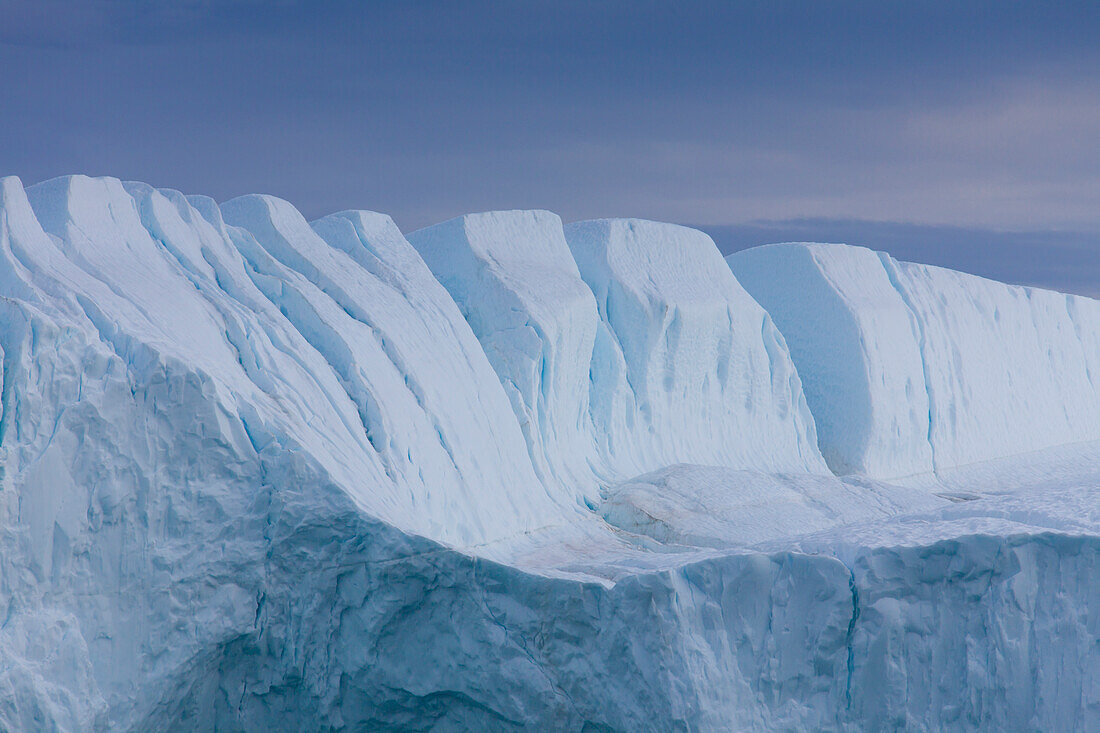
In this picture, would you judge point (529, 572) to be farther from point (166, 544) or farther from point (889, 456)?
Answer: point (889, 456)

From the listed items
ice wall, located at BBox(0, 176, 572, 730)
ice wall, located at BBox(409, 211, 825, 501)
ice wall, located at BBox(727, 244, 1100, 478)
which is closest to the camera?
ice wall, located at BBox(0, 176, 572, 730)

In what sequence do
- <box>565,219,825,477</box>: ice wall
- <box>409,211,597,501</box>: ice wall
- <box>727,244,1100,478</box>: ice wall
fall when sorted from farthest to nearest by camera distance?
<box>727,244,1100,478</box>: ice wall → <box>565,219,825,477</box>: ice wall → <box>409,211,597,501</box>: ice wall

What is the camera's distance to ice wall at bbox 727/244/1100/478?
16141 millimetres

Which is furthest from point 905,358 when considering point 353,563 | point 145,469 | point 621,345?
point 145,469

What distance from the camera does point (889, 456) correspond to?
52.9 feet

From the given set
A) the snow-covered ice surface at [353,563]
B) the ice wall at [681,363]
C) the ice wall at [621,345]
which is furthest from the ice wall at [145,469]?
the ice wall at [681,363]

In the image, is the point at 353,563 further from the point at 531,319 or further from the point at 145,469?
the point at 531,319

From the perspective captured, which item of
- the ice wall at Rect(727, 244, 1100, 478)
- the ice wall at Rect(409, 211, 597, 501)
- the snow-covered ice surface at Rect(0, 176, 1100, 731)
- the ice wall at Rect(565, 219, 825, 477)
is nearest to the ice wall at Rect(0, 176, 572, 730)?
the snow-covered ice surface at Rect(0, 176, 1100, 731)

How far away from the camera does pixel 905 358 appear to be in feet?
55.5

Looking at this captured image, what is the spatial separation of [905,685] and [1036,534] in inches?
41.8

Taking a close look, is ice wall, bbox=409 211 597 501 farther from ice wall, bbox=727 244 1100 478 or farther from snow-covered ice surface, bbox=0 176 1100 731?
ice wall, bbox=727 244 1100 478

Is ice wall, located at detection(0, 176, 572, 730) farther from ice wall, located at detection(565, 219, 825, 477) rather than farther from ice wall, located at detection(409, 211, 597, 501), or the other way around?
ice wall, located at detection(565, 219, 825, 477)

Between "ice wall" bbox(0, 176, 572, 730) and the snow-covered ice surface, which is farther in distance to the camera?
"ice wall" bbox(0, 176, 572, 730)

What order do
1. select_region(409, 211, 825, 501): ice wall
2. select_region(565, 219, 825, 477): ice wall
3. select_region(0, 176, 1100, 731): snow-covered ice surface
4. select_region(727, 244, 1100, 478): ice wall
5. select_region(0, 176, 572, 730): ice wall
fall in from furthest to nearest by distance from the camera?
select_region(727, 244, 1100, 478): ice wall
select_region(565, 219, 825, 477): ice wall
select_region(409, 211, 825, 501): ice wall
select_region(0, 176, 572, 730): ice wall
select_region(0, 176, 1100, 731): snow-covered ice surface
